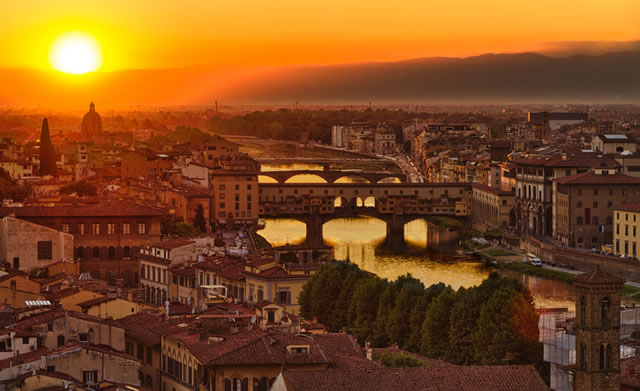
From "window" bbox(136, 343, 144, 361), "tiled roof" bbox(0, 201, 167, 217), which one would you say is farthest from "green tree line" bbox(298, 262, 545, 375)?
"tiled roof" bbox(0, 201, 167, 217)

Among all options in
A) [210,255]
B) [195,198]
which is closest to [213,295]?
[210,255]

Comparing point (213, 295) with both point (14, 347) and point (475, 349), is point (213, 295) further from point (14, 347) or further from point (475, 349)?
point (14, 347)

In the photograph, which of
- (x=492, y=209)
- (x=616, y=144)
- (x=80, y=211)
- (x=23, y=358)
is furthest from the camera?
(x=616, y=144)

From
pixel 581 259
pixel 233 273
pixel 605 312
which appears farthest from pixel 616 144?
pixel 605 312

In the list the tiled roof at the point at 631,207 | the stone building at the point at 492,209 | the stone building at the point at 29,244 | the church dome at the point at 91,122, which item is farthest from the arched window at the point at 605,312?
the church dome at the point at 91,122

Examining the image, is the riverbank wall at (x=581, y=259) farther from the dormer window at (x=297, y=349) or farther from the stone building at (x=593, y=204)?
the dormer window at (x=297, y=349)

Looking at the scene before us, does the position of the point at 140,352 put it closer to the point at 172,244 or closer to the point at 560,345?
the point at 560,345
